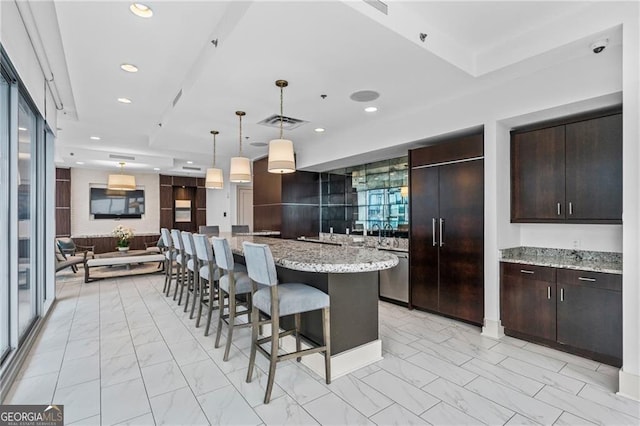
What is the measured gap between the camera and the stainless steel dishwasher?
452 centimetres

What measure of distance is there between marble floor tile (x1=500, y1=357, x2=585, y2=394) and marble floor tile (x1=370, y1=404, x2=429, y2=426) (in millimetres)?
1162

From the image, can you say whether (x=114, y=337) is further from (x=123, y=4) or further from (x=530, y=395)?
(x=530, y=395)

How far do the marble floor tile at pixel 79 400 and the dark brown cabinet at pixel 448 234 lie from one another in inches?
137

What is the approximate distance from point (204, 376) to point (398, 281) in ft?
9.44

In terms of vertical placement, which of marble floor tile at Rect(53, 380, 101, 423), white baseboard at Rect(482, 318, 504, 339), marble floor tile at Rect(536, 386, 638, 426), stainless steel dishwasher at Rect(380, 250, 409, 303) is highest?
stainless steel dishwasher at Rect(380, 250, 409, 303)

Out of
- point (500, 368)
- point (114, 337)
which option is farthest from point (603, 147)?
point (114, 337)

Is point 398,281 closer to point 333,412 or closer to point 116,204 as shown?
point 333,412

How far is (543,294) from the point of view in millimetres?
3141

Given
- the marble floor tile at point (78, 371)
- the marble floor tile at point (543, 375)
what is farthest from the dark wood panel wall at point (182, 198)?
the marble floor tile at point (543, 375)

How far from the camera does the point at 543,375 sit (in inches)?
104

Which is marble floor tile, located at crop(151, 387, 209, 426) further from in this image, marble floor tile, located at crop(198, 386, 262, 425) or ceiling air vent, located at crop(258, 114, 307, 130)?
ceiling air vent, located at crop(258, 114, 307, 130)

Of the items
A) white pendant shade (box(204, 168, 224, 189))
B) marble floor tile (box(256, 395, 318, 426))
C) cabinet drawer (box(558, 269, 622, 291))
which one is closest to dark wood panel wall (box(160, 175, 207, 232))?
white pendant shade (box(204, 168, 224, 189))

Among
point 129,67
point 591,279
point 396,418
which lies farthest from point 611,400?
point 129,67

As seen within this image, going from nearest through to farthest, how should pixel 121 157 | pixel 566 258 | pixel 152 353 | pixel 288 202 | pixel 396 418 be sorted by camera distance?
pixel 396 418 < pixel 152 353 < pixel 566 258 < pixel 288 202 < pixel 121 157
